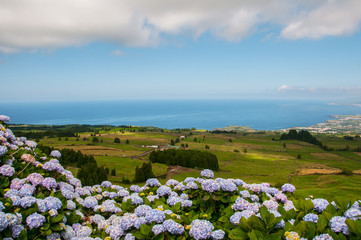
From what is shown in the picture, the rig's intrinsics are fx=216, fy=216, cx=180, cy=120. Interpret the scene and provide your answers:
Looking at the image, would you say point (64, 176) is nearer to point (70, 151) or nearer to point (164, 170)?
point (164, 170)

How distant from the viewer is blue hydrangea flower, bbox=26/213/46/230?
165 inches

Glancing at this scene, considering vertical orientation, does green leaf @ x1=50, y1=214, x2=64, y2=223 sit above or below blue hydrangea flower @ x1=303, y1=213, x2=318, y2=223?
below

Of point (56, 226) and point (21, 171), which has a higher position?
point (21, 171)

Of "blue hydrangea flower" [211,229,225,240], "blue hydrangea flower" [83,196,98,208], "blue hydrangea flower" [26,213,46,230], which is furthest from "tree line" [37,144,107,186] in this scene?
"blue hydrangea flower" [211,229,225,240]

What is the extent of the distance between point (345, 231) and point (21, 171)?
24.5 ft

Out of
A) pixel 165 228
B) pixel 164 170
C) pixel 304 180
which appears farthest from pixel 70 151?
pixel 165 228

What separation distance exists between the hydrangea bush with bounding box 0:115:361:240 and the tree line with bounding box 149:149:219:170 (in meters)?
63.3

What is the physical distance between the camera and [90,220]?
5.75 m

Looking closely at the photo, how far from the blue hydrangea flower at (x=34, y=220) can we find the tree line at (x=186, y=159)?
2588 inches

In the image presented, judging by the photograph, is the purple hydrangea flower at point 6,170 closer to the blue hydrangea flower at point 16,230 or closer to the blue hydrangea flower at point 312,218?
the blue hydrangea flower at point 16,230

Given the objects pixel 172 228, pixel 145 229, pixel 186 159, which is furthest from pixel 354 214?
pixel 186 159

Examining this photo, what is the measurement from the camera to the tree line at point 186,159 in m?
68.9

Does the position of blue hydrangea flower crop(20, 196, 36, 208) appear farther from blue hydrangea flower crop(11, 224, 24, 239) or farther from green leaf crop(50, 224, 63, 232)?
green leaf crop(50, 224, 63, 232)

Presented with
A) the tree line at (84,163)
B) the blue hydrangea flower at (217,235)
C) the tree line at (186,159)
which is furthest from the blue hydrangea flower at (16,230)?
the tree line at (186,159)
